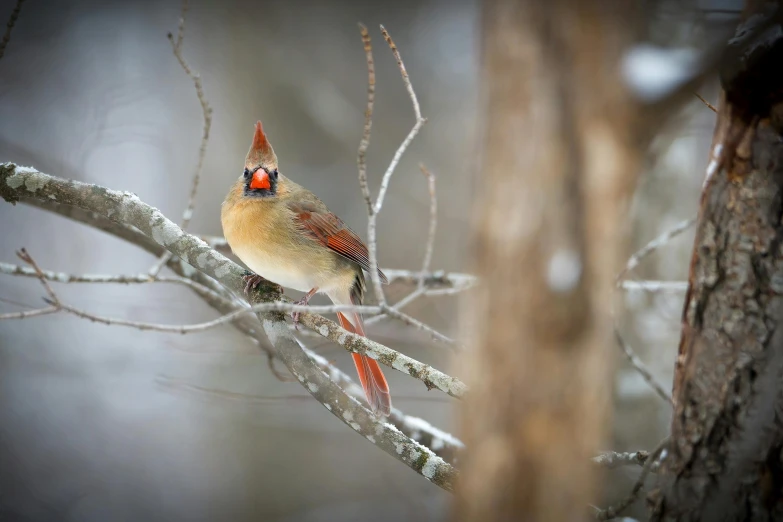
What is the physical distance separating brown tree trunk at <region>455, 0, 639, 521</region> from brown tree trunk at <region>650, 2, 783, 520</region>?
30 cm

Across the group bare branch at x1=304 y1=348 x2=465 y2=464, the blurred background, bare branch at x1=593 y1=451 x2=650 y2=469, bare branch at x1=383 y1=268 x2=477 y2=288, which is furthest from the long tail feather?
the blurred background

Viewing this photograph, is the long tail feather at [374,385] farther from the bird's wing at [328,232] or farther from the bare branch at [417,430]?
the bird's wing at [328,232]

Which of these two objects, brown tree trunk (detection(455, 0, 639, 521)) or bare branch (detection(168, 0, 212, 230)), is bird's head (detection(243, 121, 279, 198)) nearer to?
bare branch (detection(168, 0, 212, 230))

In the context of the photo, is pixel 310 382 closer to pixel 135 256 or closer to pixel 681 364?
pixel 681 364

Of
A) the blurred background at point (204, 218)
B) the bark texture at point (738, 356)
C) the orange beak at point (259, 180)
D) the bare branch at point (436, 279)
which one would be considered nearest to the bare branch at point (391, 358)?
the bark texture at point (738, 356)

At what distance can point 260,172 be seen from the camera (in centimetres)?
262

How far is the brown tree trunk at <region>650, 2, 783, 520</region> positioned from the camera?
139 cm

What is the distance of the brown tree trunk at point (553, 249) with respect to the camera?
4.24 ft

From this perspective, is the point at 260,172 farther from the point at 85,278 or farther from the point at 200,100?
the point at 85,278

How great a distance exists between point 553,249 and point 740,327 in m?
0.50

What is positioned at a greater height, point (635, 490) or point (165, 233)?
point (165, 233)

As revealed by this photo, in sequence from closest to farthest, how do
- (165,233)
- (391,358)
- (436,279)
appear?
(391,358)
(165,233)
(436,279)

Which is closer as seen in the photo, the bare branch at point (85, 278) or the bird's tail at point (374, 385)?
the bare branch at point (85, 278)

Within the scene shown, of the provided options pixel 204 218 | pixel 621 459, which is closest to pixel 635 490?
pixel 621 459
